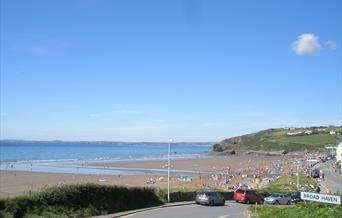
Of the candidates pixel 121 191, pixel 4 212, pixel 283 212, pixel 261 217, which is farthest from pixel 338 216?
pixel 121 191

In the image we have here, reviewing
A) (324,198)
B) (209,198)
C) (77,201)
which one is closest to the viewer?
(324,198)

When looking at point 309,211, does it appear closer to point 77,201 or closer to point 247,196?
point 77,201

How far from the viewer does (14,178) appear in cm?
6750

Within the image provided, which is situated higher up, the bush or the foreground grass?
the foreground grass

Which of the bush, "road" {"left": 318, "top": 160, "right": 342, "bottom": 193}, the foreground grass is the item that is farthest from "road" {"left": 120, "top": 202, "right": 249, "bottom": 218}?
"road" {"left": 318, "top": 160, "right": 342, "bottom": 193}

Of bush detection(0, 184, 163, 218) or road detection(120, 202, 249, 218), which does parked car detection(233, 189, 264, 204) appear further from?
bush detection(0, 184, 163, 218)

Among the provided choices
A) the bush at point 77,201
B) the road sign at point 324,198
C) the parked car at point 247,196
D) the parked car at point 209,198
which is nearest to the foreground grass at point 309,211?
the road sign at point 324,198

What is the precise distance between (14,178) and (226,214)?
137ft

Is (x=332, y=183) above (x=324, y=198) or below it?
below

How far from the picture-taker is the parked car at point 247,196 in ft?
150

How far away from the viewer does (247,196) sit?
45.9 m

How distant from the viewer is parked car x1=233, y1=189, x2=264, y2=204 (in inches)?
1802

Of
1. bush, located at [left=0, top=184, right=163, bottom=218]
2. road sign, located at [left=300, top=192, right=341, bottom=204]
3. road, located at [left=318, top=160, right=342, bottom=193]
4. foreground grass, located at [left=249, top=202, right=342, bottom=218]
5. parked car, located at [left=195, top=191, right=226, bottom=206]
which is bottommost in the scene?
road, located at [left=318, top=160, right=342, bottom=193]

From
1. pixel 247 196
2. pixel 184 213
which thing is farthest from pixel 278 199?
pixel 184 213
